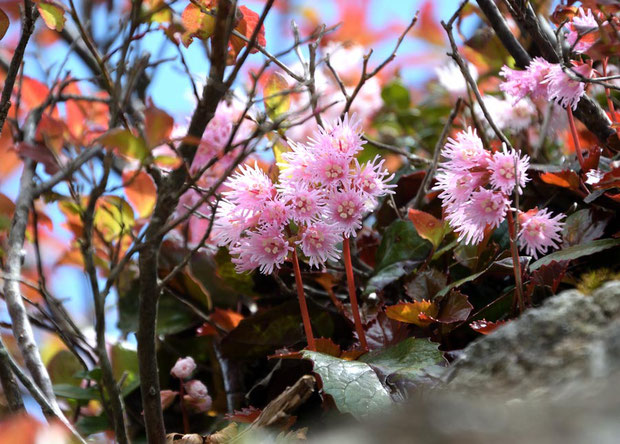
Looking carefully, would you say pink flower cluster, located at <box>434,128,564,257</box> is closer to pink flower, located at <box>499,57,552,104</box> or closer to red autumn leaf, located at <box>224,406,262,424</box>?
pink flower, located at <box>499,57,552,104</box>

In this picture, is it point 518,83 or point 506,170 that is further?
point 518,83

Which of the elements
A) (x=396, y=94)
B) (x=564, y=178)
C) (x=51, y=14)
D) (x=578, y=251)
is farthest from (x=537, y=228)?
(x=396, y=94)

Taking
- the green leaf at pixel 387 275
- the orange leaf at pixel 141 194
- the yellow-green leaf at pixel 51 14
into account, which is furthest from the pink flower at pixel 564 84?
the orange leaf at pixel 141 194

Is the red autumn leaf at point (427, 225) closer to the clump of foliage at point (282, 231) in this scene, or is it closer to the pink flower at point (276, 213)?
the clump of foliage at point (282, 231)

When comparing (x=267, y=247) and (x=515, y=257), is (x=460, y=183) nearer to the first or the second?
(x=515, y=257)

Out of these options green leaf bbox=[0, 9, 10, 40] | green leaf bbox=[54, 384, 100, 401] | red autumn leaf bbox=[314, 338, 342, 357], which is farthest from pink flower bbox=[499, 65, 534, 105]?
green leaf bbox=[54, 384, 100, 401]

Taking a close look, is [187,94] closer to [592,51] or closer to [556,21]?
[556,21]

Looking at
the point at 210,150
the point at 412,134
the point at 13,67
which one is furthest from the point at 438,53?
the point at 13,67
